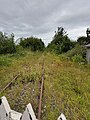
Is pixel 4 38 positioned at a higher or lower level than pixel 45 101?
higher

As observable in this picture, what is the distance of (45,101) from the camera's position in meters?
4.32

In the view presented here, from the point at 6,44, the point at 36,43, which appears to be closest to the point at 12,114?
the point at 6,44

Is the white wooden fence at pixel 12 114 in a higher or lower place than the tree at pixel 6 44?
lower

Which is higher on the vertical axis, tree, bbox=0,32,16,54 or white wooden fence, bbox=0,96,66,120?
tree, bbox=0,32,16,54

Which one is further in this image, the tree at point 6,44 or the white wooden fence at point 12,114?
the tree at point 6,44

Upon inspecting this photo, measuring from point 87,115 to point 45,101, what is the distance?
3.49ft

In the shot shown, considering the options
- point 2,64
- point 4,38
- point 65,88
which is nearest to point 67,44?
point 4,38

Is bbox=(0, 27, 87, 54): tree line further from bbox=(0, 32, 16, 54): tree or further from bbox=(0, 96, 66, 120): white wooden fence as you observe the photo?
bbox=(0, 96, 66, 120): white wooden fence

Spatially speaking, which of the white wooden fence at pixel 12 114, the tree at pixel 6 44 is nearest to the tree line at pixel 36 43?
the tree at pixel 6 44

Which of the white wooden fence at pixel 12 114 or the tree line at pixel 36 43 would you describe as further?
the tree line at pixel 36 43

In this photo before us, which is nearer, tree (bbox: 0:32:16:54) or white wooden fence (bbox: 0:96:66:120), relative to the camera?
white wooden fence (bbox: 0:96:66:120)

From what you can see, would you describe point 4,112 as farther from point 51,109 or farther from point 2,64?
point 2,64

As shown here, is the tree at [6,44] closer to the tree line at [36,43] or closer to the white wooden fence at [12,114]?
the tree line at [36,43]

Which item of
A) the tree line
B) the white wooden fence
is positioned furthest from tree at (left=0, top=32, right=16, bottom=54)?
the white wooden fence
